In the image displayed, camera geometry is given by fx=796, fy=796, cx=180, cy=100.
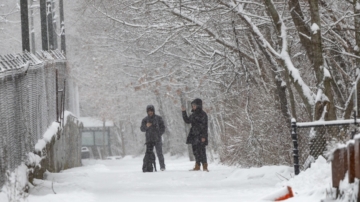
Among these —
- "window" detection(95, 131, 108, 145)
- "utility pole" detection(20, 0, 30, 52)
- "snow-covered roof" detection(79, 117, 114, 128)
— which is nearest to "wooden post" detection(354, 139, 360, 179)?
"utility pole" detection(20, 0, 30, 52)

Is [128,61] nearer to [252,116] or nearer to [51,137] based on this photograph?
[252,116]

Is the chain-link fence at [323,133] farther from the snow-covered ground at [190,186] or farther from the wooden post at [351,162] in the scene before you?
the wooden post at [351,162]

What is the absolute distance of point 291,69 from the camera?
14078mm

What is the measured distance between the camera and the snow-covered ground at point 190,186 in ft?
31.1

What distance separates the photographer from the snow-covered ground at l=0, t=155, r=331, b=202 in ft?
31.1

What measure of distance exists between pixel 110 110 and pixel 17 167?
176 feet

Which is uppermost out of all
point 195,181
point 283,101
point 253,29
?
point 253,29

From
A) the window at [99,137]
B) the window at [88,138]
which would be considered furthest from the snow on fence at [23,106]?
the window at [99,137]

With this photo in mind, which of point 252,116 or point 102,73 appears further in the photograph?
point 102,73

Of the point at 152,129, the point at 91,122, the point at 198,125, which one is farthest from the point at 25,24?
the point at 91,122

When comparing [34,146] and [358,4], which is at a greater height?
[358,4]

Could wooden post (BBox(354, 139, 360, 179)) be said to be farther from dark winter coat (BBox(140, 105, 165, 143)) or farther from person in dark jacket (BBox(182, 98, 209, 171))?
dark winter coat (BBox(140, 105, 165, 143))

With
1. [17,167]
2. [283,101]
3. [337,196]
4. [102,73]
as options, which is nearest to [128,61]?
[102,73]

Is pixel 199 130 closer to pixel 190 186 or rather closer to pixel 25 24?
pixel 190 186
